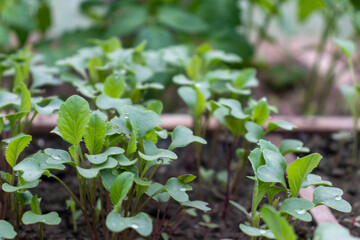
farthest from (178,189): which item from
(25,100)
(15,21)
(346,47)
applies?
(15,21)

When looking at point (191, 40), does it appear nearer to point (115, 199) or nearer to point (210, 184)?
point (210, 184)

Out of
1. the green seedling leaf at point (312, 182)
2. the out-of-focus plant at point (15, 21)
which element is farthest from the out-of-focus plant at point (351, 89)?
the out-of-focus plant at point (15, 21)

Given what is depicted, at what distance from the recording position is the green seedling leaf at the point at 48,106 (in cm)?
81

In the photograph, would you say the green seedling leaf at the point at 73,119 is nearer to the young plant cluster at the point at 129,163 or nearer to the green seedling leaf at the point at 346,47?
the young plant cluster at the point at 129,163

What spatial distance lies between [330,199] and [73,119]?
43 centimetres

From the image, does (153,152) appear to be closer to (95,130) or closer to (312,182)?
(95,130)

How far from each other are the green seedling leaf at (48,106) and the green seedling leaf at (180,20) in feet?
2.79

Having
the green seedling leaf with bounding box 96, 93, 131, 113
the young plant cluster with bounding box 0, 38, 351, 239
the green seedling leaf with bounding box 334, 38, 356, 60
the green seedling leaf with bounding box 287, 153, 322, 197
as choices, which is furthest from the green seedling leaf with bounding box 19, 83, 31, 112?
the green seedling leaf with bounding box 334, 38, 356, 60

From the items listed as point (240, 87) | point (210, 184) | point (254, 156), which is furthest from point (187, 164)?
point (254, 156)

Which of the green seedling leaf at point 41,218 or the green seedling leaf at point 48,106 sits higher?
the green seedling leaf at point 48,106

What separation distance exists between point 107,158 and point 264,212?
26 centimetres

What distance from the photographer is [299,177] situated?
72 cm

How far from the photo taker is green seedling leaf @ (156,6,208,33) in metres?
1.70

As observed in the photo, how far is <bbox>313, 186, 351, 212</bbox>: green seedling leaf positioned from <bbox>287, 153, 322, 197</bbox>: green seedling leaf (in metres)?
0.03
